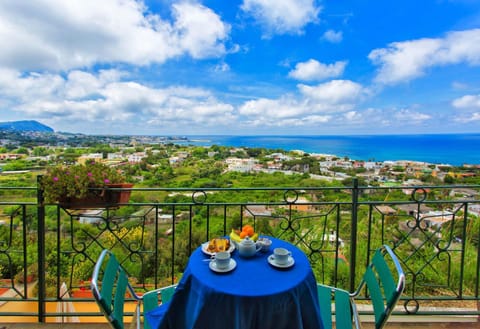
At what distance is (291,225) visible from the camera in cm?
225

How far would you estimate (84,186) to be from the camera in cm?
185

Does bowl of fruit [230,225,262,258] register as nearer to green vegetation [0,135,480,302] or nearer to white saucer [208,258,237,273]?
white saucer [208,258,237,273]

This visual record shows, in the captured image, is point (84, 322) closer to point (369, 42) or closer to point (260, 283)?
point (260, 283)

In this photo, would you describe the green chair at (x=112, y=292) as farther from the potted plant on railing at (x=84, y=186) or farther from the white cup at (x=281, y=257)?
the white cup at (x=281, y=257)

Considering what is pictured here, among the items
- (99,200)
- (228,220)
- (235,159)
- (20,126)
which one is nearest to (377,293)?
(99,200)

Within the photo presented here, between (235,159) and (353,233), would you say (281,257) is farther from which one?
(235,159)

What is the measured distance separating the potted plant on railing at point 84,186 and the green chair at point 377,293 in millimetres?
1762

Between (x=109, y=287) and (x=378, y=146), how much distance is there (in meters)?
25.8

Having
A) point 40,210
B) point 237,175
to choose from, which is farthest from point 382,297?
point 237,175

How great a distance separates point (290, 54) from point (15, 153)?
13.4 metres

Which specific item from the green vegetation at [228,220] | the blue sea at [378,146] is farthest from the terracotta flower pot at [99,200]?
the blue sea at [378,146]

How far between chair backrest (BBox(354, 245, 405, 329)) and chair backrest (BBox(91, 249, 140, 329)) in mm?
1379

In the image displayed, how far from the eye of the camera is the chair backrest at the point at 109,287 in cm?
114

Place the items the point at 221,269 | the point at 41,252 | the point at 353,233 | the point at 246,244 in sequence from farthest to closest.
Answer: the point at 353,233 → the point at 41,252 → the point at 246,244 → the point at 221,269
